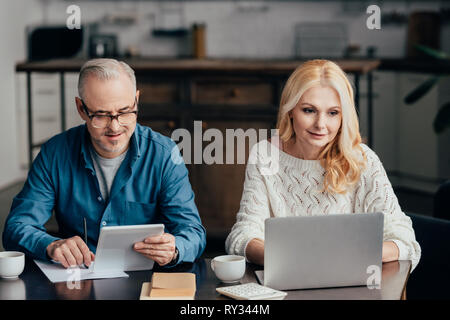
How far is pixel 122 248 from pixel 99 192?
0.39 meters

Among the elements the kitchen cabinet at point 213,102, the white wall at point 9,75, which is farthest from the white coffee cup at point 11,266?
the white wall at point 9,75

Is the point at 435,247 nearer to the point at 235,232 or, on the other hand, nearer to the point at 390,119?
the point at 235,232

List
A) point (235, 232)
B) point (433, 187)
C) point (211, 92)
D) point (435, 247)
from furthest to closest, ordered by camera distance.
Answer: point (433, 187) < point (211, 92) < point (435, 247) < point (235, 232)

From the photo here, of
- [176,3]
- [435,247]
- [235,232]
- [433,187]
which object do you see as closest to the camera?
[235,232]

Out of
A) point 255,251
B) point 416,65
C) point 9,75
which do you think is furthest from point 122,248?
point 9,75

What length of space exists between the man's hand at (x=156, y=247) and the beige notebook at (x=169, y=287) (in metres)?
0.06

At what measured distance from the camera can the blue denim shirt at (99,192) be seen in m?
1.91

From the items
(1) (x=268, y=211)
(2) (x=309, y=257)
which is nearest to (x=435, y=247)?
(1) (x=268, y=211)

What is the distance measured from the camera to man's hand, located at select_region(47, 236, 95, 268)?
160cm

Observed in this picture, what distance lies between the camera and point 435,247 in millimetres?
1965

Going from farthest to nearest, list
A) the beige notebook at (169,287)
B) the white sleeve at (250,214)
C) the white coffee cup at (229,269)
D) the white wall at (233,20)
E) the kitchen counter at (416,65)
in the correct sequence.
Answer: the white wall at (233,20) → the kitchen counter at (416,65) → the white sleeve at (250,214) → the white coffee cup at (229,269) → the beige notebook at (169,287)

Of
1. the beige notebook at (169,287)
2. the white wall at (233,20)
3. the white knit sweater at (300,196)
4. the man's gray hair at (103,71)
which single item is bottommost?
the beige notebook at (169,287)

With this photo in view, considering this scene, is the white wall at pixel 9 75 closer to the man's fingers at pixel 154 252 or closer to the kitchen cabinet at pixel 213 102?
the kitchen cabinet at pixel 213 102
